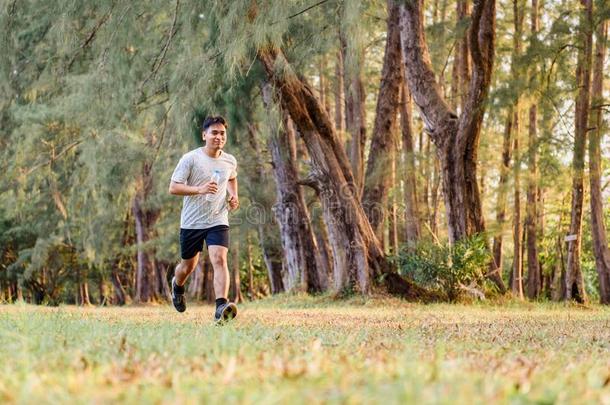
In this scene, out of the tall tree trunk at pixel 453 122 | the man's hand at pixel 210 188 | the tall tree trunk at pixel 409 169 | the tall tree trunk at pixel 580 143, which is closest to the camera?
the man's hand at pixel 210 188

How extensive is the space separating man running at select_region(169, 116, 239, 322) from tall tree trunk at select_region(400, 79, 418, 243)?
1233 centimetres

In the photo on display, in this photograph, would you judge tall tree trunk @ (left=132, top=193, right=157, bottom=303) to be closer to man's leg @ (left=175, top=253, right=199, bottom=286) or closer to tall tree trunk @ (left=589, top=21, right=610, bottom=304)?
tall tree trunk @ (left=589, top=21, right=610, bottom=304)

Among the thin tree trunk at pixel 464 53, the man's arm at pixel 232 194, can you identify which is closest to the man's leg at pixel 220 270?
the man's arm at pixel 232 194

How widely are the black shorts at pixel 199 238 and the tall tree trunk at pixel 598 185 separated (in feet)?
34.7

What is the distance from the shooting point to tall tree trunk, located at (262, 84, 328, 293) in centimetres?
1964

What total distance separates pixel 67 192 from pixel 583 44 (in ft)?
53.6

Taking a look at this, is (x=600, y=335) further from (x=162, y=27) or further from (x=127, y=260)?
(x=127, y=260)

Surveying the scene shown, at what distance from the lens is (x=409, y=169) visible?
66.9ft

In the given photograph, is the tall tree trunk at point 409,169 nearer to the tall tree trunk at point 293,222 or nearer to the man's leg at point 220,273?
the tall tree trunk at point 293,222

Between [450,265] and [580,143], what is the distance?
3.61 metres

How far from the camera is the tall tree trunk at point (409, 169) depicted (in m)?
20.5

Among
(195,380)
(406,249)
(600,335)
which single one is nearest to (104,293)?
(406,249)

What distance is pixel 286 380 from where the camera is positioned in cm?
338

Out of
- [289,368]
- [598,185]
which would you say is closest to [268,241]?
[598,185]
